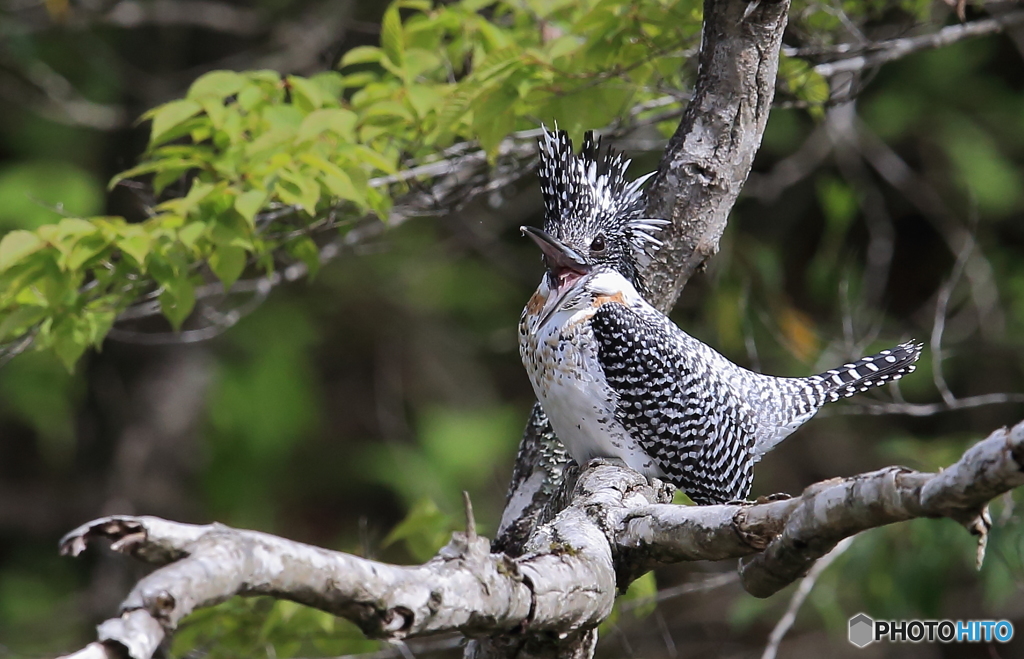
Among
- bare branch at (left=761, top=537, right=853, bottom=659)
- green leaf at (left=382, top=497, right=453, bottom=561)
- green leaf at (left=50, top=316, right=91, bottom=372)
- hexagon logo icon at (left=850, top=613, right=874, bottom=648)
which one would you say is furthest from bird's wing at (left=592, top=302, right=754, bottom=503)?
green leaf at (left=50, top=316, right=91, bottom=372)

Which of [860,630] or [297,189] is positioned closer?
[297,189]

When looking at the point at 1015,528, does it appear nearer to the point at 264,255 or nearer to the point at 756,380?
the point at 756,380

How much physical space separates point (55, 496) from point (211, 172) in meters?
6.07

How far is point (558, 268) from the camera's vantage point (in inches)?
136

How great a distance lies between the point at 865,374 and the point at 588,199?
127cm

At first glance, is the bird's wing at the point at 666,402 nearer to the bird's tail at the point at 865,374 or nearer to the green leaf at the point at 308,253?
the bird's tail at the point at 865,374

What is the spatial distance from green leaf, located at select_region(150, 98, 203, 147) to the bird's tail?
2384 millimetres

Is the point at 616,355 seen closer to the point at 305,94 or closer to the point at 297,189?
the point at 297,189

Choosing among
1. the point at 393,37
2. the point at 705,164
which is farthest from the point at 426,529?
the point at 393,37

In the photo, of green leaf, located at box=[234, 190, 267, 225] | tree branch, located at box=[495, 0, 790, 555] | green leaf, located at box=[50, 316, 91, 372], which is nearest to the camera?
green leaf, located at box=[234, 190, 267, 225]

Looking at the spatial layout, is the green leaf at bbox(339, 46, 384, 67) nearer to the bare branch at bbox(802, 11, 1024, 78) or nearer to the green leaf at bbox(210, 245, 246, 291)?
the green leaf at bbox(210, 245, 246, 291)

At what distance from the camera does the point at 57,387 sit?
7.48 metres

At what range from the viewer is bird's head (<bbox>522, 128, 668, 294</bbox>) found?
3.37 m

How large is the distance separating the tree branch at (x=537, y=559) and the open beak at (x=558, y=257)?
1061 millimetres
